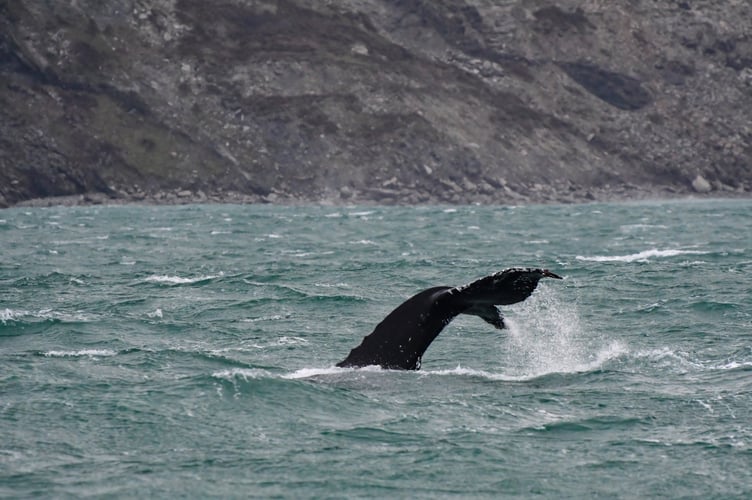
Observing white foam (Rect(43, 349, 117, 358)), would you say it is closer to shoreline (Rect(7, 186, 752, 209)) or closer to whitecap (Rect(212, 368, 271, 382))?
whitecap (Rect(212, 368, 271, 382))

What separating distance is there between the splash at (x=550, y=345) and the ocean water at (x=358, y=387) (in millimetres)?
110

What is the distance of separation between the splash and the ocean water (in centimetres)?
11

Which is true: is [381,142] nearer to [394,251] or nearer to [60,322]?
[394,251]

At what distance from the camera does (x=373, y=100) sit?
125000 millimetres

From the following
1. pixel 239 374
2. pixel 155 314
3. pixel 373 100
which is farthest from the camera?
pixel 373 100

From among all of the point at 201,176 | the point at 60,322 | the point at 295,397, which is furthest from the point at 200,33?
the point at 295,397

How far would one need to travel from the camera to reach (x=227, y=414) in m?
16.1

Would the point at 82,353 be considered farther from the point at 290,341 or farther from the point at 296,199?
the point at 296,199

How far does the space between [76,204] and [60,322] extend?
87803 millimetres

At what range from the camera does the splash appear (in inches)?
781

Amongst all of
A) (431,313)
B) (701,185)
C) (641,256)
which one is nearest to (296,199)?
(701,185)

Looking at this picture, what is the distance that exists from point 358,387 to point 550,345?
7.14m

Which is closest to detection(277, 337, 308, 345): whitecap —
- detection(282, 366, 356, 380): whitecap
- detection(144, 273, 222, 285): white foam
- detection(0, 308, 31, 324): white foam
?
detection(282, 366, 356, 380): whitecap

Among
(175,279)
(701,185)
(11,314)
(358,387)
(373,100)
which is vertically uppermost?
(373,100)
